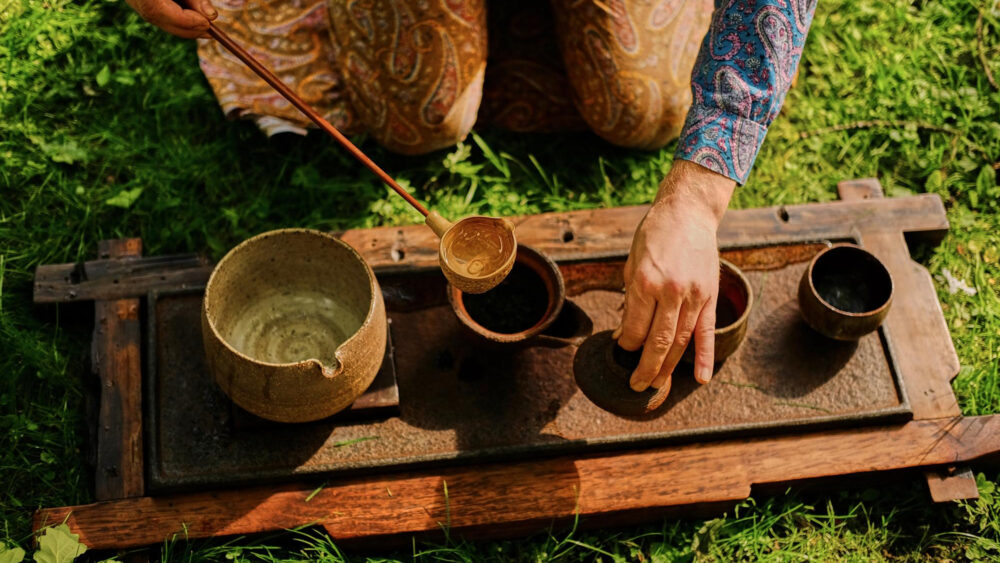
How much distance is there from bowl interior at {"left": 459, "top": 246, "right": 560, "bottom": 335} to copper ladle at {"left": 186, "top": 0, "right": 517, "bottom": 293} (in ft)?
0.48

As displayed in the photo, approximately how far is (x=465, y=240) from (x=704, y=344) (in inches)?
23.2

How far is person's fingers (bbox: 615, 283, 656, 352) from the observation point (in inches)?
73.2

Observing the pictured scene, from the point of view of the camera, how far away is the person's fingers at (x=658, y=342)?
1.85 meters

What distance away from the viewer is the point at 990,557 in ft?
7.69

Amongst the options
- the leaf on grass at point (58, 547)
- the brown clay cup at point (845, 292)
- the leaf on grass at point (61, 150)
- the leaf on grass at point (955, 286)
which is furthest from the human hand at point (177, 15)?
the leaf on grass at point (955, 286)

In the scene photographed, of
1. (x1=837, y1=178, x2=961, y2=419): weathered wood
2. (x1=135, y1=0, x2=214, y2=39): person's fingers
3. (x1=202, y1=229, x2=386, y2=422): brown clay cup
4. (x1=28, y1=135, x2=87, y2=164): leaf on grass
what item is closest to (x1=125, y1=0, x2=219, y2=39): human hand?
(x1=135, y1=0, x2=214, y2=39): person's fingers

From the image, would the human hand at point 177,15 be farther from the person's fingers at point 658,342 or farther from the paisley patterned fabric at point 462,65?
the person's fingers at point 658,342

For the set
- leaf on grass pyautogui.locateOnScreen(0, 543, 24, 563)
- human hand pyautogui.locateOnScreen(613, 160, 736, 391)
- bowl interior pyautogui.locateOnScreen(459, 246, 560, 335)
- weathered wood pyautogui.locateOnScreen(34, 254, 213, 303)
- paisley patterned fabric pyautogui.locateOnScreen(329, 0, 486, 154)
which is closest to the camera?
human hand pyautogui.locateOnScreen(613, 160, 736, 391)

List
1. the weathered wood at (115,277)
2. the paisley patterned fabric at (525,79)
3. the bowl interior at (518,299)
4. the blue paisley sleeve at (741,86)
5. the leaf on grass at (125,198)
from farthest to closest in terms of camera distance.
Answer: the paisley patterned fabric at (525,79) → the leaf on grass at (125,198) → the weathered wood at (115,277) → the bowl interior at (518,299) → the blue paisley sleeve at (741,86)

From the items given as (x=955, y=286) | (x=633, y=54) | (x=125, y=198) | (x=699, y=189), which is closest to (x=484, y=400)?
(x=699, y=189)

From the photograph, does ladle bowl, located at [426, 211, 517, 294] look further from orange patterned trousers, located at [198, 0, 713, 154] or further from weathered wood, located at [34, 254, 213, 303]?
weathered wood, located at [34, 254, 213, 303]

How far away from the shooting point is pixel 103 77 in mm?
2873

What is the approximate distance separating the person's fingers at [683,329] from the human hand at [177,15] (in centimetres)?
125

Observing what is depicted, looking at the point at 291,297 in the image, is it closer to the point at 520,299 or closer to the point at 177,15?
the point at 520,299
